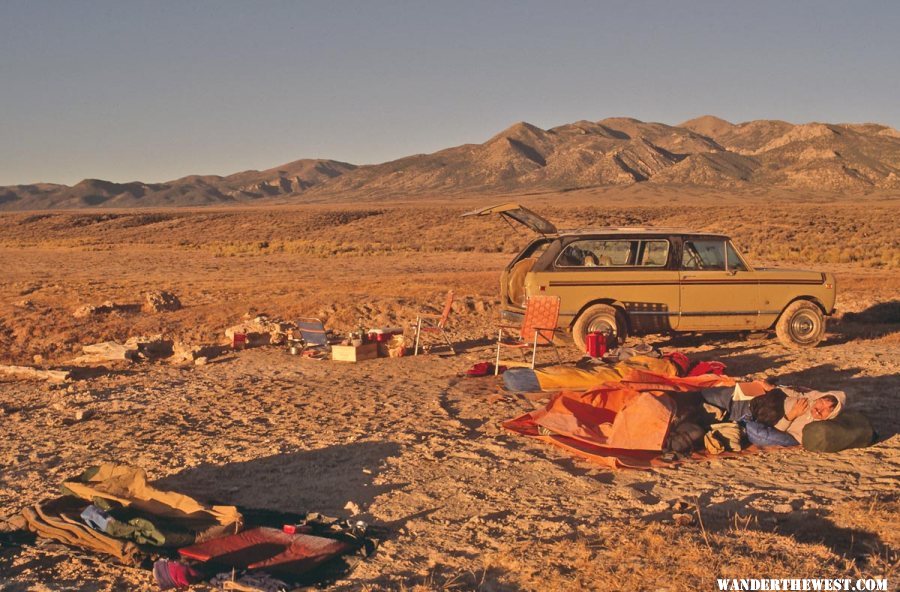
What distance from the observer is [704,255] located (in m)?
11.9

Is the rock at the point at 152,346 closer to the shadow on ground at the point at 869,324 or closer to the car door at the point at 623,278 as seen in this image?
the car door at the point at 623,278

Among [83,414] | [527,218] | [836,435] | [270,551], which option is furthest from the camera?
[527,218]

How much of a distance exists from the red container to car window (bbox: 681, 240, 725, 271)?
2177mm

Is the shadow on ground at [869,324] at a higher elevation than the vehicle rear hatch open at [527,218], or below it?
below

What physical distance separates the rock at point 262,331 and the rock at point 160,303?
11.9 feet

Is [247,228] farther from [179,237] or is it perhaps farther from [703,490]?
[703,490]

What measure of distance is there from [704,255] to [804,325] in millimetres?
1805

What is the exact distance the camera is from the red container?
10539 mm

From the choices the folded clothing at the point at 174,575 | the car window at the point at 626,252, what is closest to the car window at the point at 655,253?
the car window at the point at 626,252

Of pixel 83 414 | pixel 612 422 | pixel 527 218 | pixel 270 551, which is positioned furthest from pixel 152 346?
pixel 270 551

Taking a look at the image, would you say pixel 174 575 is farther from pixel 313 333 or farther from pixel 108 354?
pixel 108 354

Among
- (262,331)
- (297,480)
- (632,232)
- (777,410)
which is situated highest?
(632,232)

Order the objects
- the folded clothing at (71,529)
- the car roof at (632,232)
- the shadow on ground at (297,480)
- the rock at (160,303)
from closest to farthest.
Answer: the folded clothing at (71,529) → the shadow on ground at (297,480) → the car roof at (632,232) → the rock at (160,303)

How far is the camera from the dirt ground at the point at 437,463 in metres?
4.89
